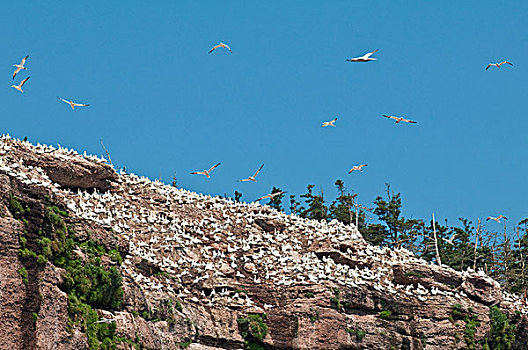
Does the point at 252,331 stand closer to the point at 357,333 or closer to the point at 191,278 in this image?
the point at 191,278

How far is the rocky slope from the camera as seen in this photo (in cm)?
2397

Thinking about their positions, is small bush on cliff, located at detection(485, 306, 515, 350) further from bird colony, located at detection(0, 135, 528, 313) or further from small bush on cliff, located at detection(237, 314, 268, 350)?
small bush on cliff, located at detection(237, 314, 268, 350)

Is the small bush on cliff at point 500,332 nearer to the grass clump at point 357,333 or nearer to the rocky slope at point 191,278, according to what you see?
the rocky slope at point 191,278

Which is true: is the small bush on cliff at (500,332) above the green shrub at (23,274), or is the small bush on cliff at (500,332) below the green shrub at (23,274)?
above

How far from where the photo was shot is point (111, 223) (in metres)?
34.2

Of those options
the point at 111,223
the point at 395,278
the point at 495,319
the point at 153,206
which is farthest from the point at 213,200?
the point at 495,319

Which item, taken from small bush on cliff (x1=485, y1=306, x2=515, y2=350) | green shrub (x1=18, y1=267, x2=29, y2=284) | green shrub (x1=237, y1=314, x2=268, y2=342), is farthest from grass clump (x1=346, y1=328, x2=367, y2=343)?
green shrub (x1=18, y1=267, x2=29, y2=284)

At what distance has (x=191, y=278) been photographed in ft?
109

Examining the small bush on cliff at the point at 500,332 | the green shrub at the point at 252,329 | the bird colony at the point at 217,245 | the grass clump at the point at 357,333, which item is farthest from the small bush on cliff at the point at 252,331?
the small bush on cliff at the point at 500,332

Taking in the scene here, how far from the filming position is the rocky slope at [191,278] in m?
24.0

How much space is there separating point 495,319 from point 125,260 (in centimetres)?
1852

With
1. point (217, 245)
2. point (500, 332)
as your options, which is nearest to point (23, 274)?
point (217, 245)

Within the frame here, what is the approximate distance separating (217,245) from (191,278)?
377cm

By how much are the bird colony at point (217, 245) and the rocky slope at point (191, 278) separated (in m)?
0.08
